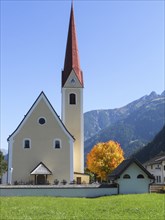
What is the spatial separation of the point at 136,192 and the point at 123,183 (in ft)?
5.51

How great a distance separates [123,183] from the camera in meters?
36.6

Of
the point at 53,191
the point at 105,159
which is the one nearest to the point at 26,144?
the point at 53,191

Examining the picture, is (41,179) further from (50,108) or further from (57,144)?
(50,108)

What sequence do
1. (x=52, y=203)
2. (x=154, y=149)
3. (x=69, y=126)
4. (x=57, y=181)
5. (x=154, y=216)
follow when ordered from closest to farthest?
(x=154, y=216) < (x=52, y=203) < (x=57, y=181) < (x=69, y=126) < (x=154, y=149)

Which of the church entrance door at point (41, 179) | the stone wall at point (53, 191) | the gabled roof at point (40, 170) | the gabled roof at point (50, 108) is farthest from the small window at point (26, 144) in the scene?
the stone wall at point (53, 191)

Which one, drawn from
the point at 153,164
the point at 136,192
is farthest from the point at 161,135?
the point at 136,192

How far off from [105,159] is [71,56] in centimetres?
Answer: 1935

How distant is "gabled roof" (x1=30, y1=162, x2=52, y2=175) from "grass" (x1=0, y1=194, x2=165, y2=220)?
39.6 ft

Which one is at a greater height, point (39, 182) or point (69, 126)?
point (69, 126)

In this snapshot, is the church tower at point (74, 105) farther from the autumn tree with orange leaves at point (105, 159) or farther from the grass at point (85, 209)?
the grass at point (85, 209)

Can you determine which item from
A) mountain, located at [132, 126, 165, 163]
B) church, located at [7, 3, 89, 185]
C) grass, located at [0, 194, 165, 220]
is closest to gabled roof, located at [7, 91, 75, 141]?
church, located at [7, 3, 89, 185]

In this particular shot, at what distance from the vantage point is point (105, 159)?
207 feet

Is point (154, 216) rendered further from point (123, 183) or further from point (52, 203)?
point (123, 183)

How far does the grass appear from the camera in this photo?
2288 centimetres
